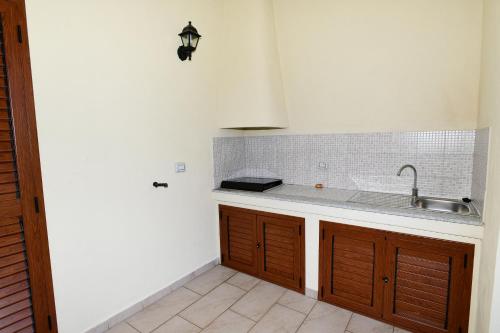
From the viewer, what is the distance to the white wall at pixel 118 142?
5.64ft

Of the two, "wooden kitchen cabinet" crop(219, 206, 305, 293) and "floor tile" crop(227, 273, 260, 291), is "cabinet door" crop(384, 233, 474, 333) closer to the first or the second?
"wooden kitchen cabinet" crop(219, 206, 305, 293)

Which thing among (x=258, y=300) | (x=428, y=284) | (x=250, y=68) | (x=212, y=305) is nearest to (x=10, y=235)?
(x=212, y=305)

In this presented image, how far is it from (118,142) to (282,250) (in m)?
1.69

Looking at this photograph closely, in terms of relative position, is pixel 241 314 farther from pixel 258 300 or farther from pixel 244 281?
pixel 244 281

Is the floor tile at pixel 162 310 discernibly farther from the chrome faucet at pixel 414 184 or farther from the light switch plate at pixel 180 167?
the chrome faucet at pixel 414 184

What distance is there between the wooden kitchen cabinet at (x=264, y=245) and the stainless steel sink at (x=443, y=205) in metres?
1.07

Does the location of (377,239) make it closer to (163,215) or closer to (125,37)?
(163,215)

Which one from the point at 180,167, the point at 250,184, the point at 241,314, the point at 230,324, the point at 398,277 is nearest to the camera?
the point at 398,277

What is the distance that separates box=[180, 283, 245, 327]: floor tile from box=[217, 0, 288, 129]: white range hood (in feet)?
5.21

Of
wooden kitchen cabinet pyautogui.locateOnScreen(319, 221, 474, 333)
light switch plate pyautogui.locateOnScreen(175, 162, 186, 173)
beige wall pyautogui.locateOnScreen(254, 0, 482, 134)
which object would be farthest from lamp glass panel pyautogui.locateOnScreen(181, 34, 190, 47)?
wooden kitchen cabinet pyautogui.locateOnScreen(319, 221, 474, 333)

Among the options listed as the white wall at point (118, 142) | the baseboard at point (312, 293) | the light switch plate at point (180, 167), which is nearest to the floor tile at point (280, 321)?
the baseboard at point (312, 293)

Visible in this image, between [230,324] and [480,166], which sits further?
[230,324]

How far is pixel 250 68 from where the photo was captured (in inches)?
105

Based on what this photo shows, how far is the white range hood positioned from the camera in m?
2.60
